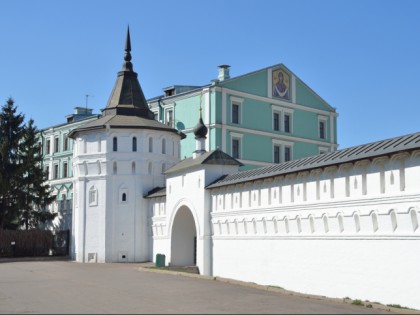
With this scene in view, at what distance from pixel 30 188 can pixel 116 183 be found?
10597mm

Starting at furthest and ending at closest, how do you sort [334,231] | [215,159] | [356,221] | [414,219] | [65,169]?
[65,169] → [215,159] → [334,231] → [356,221] → [414,219]

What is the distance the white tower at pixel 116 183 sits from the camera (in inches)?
1356

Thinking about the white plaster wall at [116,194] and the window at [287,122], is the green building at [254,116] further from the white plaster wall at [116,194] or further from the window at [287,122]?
the white plaster wall at [116,194]

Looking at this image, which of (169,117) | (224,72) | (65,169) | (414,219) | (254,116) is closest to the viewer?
(414,219)

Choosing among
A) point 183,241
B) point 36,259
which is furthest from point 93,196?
point 183,241

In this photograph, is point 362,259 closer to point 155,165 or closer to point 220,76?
point 155,165

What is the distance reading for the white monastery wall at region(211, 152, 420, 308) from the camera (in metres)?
14.4

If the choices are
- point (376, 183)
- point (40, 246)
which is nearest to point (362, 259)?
point (376, 183)

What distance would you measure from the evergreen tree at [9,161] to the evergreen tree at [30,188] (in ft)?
1.23

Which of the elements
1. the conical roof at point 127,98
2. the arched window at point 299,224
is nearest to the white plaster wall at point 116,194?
the conical roof at point 127,98

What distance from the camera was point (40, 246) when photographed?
39094 millimetres

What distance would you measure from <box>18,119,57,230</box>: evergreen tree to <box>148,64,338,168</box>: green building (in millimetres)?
8786

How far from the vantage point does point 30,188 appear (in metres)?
43.0

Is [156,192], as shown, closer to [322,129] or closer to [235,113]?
[235,113]
